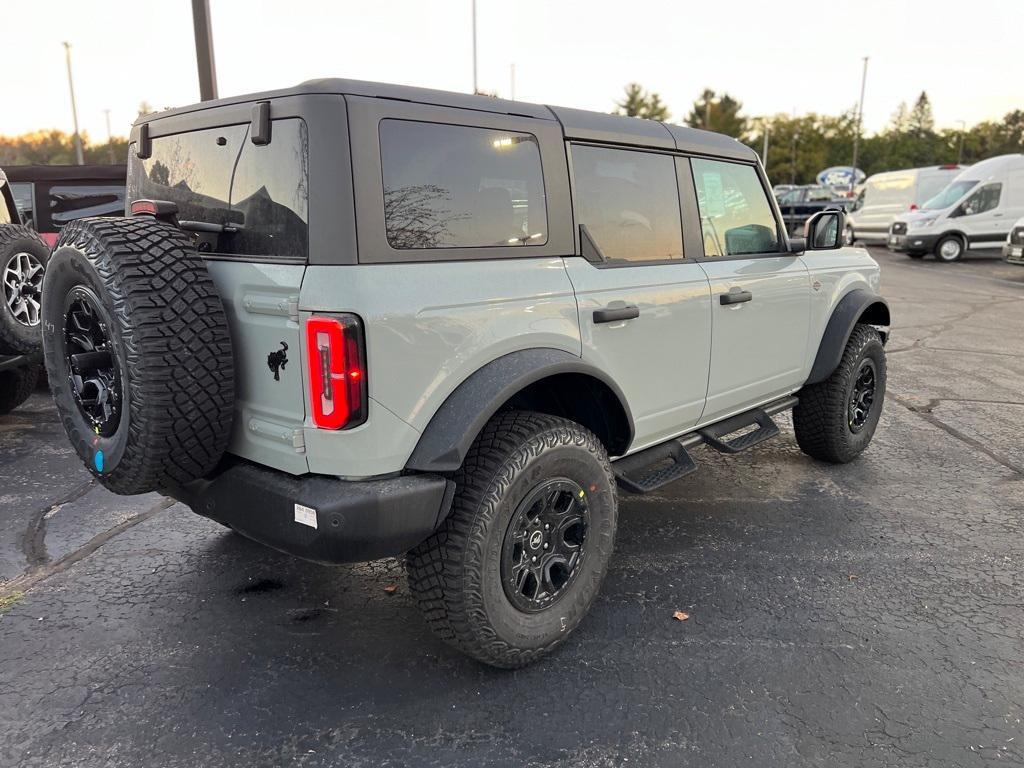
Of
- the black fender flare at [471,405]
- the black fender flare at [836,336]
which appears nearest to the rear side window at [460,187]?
the black fender flare at [471,405]

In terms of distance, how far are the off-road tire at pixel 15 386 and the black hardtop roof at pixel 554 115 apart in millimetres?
3717

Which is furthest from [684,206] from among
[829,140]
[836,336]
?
[829,140]

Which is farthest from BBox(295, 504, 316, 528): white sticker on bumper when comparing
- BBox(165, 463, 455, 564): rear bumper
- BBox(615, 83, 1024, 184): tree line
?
BBox(615, 83, 1024, 184): tree line

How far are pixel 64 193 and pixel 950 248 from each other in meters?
19.3

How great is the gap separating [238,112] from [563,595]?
207 cm

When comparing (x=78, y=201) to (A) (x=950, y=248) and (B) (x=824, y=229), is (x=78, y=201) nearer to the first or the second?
(B) (x=824, y=229)

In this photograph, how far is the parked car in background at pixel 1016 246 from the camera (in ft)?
50.2

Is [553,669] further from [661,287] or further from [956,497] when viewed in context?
[956,497]

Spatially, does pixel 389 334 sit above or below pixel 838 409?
above

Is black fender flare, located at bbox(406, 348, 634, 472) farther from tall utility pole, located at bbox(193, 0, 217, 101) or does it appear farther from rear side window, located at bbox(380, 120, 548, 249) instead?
tall utility pole, located at bbox(193, 0, 217, 101)

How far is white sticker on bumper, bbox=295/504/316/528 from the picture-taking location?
2279mm

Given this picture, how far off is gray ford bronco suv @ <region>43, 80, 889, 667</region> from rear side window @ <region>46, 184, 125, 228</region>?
5411 millimetres

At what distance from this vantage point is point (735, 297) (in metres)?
3.63

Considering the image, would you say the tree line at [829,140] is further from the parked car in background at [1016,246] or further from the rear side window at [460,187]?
the rear side window at [460,187]
